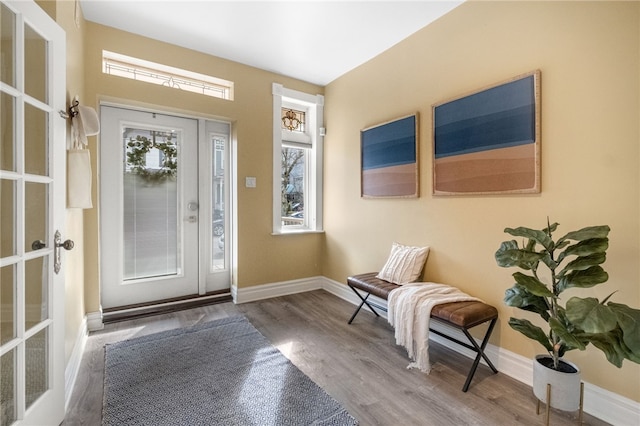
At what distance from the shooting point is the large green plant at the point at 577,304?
4.05ft

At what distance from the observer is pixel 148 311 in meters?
3.05

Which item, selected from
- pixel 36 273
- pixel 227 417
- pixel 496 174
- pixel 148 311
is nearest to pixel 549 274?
pixel 496 174

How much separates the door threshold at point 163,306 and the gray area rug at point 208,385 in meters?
0.61

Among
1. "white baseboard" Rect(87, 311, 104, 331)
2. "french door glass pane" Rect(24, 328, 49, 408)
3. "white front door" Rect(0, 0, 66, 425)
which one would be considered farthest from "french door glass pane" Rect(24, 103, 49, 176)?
"white baseboard" Rect(87, 311, 104, 331)

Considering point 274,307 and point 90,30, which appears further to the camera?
point 274,307

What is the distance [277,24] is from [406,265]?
97.1 inches

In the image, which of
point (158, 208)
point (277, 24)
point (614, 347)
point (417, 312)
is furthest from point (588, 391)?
point (158, 208)

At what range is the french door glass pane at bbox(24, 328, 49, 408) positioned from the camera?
1.38m

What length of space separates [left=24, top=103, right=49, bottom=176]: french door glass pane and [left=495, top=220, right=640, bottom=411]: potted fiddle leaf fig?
250 centimetres

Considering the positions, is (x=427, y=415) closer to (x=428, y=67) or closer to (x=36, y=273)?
(x=36, y=273)

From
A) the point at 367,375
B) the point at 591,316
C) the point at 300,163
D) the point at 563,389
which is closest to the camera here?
the point at 591,316

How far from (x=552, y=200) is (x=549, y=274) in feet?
1.55

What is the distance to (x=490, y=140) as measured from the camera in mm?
2090

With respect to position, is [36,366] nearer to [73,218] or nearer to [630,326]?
[73,218]
